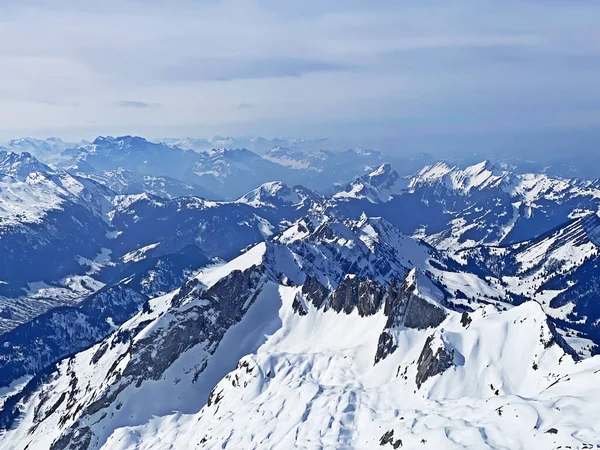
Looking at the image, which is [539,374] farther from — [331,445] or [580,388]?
[331,445]

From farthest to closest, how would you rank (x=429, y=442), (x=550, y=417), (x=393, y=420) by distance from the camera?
(x=393, y=420) → (x=429, y=442) → (x=550, y=417)

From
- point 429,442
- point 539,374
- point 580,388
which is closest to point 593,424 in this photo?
point 580,388

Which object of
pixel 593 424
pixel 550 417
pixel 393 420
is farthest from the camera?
pixel 393 420

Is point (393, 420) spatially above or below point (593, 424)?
below

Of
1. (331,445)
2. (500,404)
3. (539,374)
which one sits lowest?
(331,445)

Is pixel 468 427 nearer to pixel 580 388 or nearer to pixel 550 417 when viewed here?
pixel 550 417

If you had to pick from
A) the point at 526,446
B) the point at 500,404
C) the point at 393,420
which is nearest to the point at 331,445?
the point at 393,420

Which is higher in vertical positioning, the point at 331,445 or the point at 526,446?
the point at 526,446

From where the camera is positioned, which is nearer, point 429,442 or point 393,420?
point 429,442

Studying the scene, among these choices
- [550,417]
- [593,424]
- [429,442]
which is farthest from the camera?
[429,442]

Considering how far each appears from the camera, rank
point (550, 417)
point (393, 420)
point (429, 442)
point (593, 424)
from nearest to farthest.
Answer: point (593, 424)
point (550, 417)
point (429, 442)
point (393, 420)
